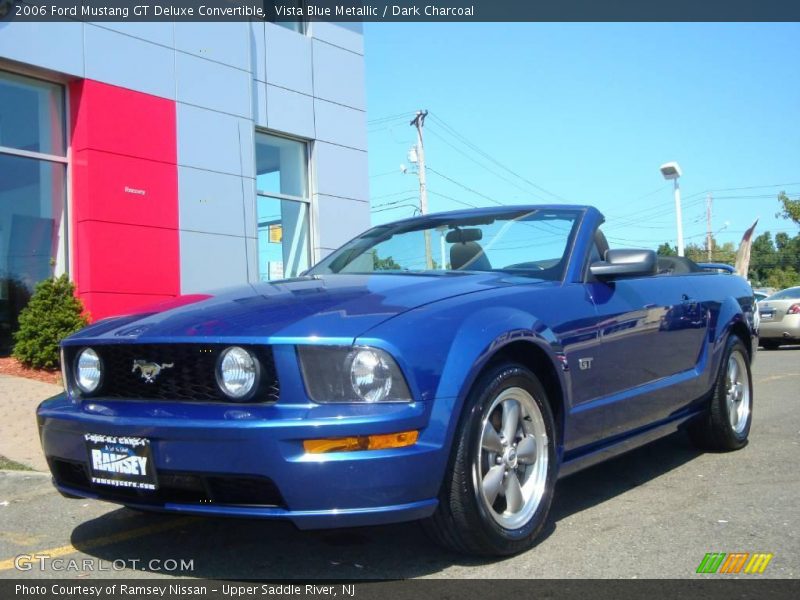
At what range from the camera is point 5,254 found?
10.3m

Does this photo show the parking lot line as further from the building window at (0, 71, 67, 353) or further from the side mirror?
the building window at (0, 71, 67, 353)

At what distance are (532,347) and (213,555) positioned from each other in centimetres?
157

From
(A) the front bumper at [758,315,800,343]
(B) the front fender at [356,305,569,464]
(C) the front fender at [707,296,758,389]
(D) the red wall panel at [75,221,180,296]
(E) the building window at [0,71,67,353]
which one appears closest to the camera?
(B) the front fender at [356,305,569,464]

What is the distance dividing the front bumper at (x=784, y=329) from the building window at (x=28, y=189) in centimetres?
1241

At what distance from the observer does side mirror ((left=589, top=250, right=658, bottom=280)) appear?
4.11m

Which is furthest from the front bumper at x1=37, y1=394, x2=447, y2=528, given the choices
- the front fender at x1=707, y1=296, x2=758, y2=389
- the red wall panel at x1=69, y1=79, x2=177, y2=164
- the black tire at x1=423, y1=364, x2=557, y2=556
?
the red wall panel at x1=69, y1=79, x2=177, y2=164

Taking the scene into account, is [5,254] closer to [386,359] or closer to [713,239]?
[386,359]

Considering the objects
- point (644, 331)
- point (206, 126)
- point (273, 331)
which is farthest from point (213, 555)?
point (206, 126)

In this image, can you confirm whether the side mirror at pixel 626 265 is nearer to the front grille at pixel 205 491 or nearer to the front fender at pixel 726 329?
the front fender at pixel 726 329

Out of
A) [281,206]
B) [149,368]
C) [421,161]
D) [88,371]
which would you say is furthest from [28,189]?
[421,161]

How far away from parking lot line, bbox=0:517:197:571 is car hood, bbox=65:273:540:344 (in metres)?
0.93

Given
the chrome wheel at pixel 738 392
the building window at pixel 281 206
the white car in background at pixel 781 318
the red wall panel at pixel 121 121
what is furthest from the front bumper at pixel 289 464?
the white car in background at pixel 781 318

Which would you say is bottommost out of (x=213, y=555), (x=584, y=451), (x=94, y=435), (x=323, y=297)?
(x=213, y=555)

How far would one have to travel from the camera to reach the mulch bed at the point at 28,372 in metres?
8.60
